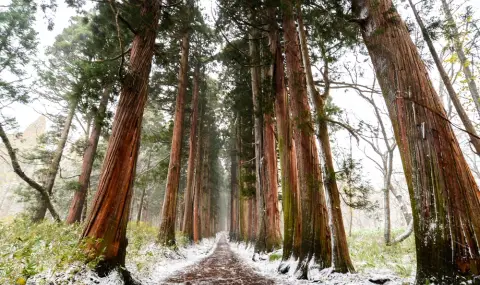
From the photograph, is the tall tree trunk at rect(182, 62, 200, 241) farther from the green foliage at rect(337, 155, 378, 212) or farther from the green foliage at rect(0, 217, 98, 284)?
→ the green foliage at rect(0, 217, 98, 284)

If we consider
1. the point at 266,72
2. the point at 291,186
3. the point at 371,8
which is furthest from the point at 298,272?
the point at 266,72

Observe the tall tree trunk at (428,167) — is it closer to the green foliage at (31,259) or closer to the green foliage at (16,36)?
the green foliage at (31,259)

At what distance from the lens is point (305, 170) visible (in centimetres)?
582

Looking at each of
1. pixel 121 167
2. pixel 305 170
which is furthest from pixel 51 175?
pixel 305 170

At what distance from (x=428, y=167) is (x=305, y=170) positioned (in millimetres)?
3001

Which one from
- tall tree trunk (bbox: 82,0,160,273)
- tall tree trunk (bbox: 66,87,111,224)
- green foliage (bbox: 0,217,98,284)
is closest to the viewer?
green foliage (bbox: 0,217,98,284)

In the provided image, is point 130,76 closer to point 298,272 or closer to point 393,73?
point 393,73

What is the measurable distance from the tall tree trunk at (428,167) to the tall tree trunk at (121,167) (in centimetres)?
432

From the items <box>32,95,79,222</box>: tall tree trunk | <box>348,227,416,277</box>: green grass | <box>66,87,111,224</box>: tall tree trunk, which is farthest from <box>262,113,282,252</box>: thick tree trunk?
<box>32,95,79,222</box>: tall tree trunk

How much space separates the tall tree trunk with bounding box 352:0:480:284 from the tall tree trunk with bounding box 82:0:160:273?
4.32 meters

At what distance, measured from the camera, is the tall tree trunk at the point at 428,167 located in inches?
103

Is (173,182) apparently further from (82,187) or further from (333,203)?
(333,203)

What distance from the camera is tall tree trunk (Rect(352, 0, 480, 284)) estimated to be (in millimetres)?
2615

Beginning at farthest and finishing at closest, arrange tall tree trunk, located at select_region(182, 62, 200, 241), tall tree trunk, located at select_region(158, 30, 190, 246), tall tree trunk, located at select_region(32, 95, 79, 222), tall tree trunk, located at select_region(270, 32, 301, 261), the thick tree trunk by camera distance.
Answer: tall tree trunk, located at select_region(182, 62, 200, 241), tall tree trunk, located at select_region(32, 95, 79, 222), tall tree trunk, located at select_region(158, 30, 190, 246), the thick tree trunk, tall tree trunk, located at select_region(270, 32, 301, 261)
